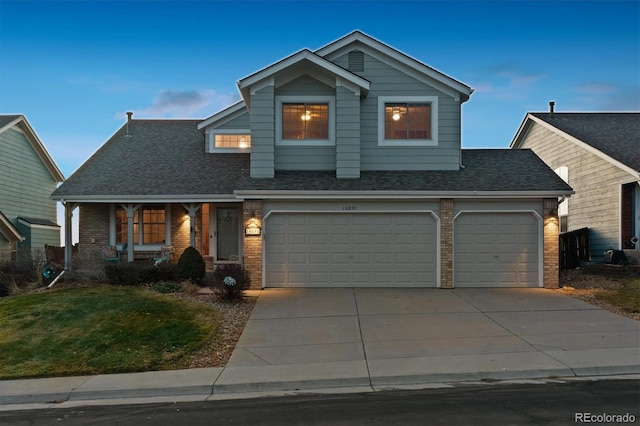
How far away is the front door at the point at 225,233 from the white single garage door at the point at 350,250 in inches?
145

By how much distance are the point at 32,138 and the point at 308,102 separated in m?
15.1

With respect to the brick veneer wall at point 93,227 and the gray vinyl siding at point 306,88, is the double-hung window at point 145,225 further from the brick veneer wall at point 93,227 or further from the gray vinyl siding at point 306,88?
the gray vinyl siding at point 306,88

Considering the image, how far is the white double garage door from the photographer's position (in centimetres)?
1578

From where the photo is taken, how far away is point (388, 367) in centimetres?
849

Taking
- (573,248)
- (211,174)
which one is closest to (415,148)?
(211,174)

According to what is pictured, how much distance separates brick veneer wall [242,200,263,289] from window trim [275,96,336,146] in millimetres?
2505

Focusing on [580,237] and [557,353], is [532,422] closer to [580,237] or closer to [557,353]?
[557,353]

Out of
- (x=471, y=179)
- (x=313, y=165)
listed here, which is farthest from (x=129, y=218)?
(x=471, y=179)

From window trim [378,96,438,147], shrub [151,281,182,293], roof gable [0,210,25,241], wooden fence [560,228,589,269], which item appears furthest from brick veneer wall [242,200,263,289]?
wooden fence [560,228,589,269]

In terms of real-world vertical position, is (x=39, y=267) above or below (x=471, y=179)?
below

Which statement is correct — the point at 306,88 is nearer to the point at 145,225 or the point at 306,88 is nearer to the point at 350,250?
the point at 350,250

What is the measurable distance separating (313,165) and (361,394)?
10409mm

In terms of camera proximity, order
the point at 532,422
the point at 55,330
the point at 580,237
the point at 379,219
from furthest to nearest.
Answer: the point at 580,237 < the point at 379,219 < the point at 55,330 < the point at 532,422

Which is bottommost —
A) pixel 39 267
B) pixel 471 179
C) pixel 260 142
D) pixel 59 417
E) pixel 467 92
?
pixel 59 417
